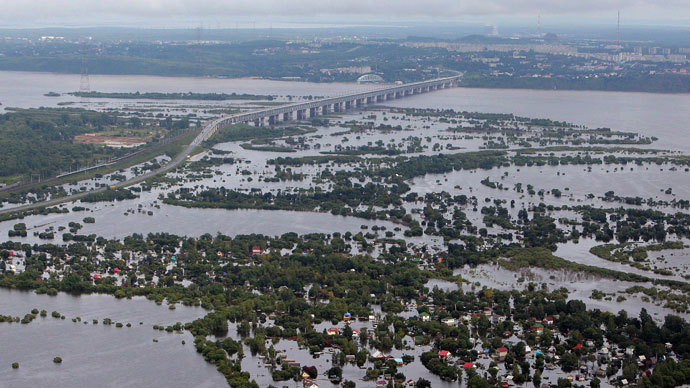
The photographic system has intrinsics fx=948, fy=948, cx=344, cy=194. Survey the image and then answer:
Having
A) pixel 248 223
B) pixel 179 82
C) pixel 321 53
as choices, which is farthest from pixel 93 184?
pixel 321 53

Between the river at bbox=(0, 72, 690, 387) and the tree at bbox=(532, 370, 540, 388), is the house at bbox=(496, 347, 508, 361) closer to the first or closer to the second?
the tree at bbox=(532, 370, 540, 388)

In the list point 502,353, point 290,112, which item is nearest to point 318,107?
point 290,112

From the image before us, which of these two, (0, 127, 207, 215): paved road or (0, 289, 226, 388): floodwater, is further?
(0, 127, 207, 215): paved road

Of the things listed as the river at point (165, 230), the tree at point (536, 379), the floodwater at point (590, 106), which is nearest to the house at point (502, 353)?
the tree at point (536, 379)

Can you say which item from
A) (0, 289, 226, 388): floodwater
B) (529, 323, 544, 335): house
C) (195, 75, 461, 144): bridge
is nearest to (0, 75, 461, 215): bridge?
(195, 75, 461, 144): bridge

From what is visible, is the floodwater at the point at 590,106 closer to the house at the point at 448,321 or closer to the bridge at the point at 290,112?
the bridge at the point at 290,112
